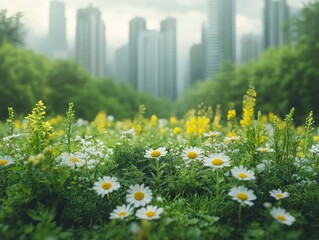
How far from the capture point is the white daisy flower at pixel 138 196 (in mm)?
2729

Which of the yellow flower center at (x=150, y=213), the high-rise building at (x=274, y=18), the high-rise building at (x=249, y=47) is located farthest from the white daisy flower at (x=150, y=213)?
the high-rise building at (x=249, y=47)

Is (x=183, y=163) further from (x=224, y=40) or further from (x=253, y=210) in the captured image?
(x=224, y=40)

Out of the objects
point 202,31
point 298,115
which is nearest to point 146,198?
point 298,115

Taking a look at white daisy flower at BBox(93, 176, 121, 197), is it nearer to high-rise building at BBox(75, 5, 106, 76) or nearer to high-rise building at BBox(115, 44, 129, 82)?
high-rise building at BBox(75, 5, 106, 76)

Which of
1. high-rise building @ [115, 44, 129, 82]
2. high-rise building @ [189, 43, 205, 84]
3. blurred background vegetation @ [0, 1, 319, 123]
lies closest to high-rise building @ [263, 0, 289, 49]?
blurred background vegetation @ [0, 1, 319, 123]

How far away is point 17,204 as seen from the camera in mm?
2658

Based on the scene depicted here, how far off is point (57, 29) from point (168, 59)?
54.9 ft

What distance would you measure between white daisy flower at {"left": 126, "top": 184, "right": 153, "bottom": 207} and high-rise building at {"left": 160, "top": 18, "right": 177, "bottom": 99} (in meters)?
53.1

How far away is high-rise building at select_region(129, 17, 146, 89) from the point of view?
54562 millimetres

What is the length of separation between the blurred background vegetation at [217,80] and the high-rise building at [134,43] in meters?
19.0

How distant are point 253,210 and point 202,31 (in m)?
46.8

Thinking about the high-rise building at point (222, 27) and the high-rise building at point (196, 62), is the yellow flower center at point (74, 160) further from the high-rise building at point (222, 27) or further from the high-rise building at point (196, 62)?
the high-rise building at point (196, 62)

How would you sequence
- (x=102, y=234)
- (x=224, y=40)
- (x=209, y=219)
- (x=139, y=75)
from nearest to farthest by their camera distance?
(x=102, y=234)
(x=209, y=219)
(x=224, y=40)
(x=139, y=75)

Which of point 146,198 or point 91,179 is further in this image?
point 91,179
